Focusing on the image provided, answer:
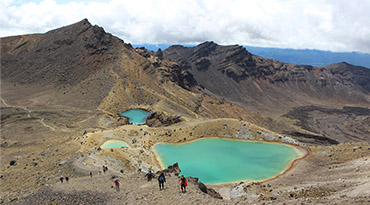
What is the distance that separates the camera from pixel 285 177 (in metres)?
39.1

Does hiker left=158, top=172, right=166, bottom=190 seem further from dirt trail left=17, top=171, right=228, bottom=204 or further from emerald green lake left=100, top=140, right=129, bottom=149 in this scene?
emerald green lake left=100, top=140, right=129, bottom=149

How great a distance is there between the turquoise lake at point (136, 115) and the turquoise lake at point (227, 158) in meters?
37.6

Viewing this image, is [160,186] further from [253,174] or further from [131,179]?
[253,174]

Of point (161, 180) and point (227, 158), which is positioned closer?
point (161, 180)

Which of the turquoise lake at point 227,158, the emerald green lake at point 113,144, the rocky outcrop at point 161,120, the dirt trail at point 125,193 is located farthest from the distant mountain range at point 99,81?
the dirt trail at point 125,193

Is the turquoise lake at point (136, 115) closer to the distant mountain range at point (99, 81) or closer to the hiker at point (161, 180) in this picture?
the distant mountain range at point (99, 81)

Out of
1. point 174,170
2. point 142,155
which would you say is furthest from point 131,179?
point 142,155

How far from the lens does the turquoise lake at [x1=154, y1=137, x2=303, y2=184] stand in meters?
40.5

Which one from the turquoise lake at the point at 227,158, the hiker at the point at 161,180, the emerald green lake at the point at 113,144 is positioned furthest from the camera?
the emerald green lake at the point at 113,144

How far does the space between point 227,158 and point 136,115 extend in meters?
54.8

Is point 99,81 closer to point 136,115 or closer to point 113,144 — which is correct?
point 136,115

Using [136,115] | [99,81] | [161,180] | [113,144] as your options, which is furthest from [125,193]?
[99,81]

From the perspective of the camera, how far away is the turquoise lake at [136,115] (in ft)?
292

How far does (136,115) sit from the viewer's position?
95438 millimetres
